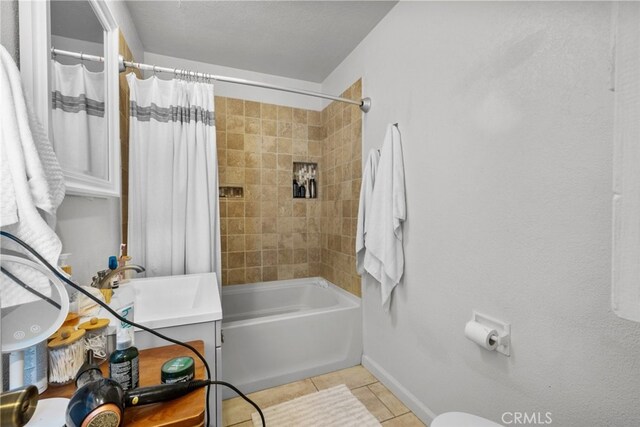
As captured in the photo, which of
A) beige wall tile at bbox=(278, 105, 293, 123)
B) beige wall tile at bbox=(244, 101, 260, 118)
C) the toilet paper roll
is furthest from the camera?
beige wall tile at bbox=(278, 105, 293, 123)

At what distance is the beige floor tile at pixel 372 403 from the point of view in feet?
4.83

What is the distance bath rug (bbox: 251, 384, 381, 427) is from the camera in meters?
1.42

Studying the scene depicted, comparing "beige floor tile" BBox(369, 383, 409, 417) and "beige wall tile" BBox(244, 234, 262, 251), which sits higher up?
"beige wall tile" BBox(244, 234, 262, 251)

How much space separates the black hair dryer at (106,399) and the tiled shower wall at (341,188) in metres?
1.63

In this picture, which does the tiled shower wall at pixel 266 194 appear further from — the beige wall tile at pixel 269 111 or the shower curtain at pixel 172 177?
the shower curtain at pixel 172 177

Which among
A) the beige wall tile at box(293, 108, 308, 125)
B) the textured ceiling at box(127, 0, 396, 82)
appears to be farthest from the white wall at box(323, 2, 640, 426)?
the beige wall tile at box(293, 108, 308, 125)

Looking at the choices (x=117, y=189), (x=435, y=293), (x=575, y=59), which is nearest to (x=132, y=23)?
(x=117, y=189)

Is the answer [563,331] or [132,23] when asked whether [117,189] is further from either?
[563,331]

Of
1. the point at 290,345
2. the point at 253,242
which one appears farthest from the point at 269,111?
the point at 290,345

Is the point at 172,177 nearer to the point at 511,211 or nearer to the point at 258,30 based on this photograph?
the point at 258,30

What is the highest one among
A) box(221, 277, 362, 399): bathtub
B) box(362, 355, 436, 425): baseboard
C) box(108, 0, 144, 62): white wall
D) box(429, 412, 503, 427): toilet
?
box(108, 0, 144, 62): white wall

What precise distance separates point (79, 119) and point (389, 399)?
211 centimetres

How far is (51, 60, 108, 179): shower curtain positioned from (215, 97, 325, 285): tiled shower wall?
1.25 meters

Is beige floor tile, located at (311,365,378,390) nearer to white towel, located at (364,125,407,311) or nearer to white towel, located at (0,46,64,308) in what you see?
white towel, located at (364,125,407,311)
